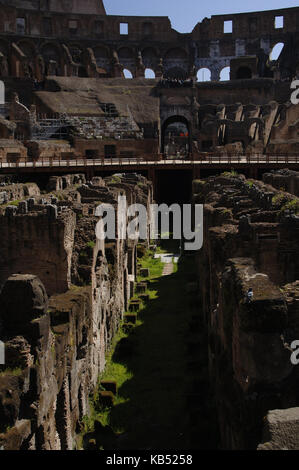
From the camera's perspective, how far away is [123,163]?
37.7 m

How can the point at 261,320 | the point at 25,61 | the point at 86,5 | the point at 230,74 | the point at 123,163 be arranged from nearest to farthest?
1. the point at 261,320
2. the point at 123,163
3. the point at 25,61
4. the point at 230,74
5. the point at 86,5

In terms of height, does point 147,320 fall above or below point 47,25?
below

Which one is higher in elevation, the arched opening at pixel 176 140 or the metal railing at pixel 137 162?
the arched opening at pixel 176 140

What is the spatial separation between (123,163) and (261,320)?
3256 centimetres

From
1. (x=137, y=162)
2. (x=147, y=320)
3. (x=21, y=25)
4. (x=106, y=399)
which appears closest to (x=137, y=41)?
(x=21, y=25)

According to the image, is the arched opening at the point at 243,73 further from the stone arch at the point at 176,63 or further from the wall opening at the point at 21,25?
the wall opening at the point at 21,25

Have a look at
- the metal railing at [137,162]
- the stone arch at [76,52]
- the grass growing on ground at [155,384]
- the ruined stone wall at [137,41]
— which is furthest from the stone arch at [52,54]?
the grass growing on ground at [155,384]

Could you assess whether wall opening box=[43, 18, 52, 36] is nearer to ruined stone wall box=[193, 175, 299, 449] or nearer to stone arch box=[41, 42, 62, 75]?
stone arch box=[41, 42, 62, 75]

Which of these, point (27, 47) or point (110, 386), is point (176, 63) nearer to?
point (27, 47)

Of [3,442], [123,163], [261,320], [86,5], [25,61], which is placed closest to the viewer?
[3,442]

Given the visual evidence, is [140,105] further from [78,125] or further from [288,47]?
[288,47]

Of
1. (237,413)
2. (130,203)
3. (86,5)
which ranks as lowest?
(237,413)

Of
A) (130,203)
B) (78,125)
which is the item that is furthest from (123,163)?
(130,203)

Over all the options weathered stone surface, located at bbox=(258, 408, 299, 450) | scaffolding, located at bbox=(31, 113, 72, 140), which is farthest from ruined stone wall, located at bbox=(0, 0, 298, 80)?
weathered stone surface, located at bbox=(258, 408, 299, 450)
